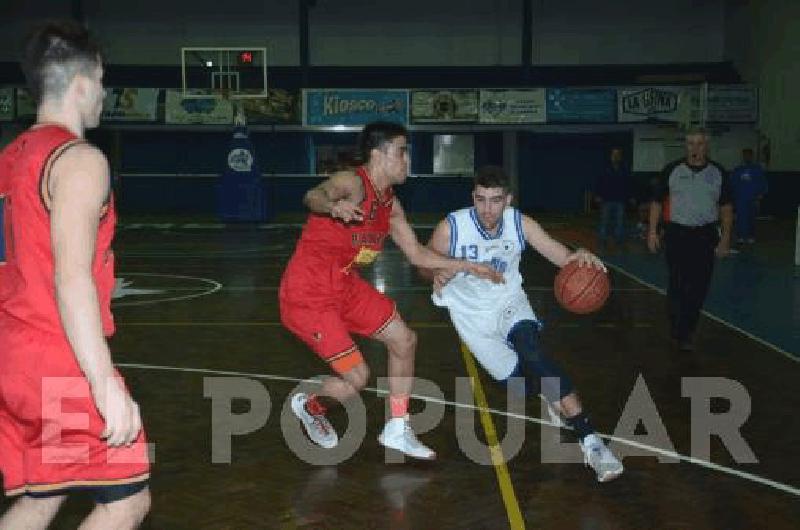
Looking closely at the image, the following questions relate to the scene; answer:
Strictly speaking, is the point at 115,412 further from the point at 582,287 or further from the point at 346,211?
the point at 582,287

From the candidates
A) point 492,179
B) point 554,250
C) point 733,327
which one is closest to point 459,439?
point 554,250

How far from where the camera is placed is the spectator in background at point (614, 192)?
65.1 ft

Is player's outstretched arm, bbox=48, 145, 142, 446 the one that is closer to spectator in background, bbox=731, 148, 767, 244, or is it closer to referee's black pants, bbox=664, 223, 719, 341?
referee's black pants, bbox=664, 223, 719, 341

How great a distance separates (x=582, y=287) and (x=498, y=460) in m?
1.31

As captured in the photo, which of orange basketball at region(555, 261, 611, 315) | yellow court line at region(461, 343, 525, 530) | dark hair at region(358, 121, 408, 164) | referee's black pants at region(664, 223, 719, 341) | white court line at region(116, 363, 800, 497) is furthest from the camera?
referee's black pants at region(664, 223, 719, 341)

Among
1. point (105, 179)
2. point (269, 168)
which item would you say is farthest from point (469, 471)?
point (269, 168)

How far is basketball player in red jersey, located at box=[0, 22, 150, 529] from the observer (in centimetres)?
259

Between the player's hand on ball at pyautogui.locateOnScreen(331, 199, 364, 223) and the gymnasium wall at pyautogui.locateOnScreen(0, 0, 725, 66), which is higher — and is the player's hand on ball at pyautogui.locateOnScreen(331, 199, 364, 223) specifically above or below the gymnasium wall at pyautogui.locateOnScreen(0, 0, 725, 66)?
below

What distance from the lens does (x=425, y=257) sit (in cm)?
594

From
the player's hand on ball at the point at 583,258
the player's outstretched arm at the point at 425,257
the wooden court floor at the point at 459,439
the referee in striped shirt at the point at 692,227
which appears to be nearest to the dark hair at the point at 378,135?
the player's outstretched arm at the point at 425,257

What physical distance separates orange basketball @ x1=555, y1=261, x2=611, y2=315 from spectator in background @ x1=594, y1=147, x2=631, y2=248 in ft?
45.4

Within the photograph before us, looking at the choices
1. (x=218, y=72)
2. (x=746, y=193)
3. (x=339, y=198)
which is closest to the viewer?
(x=339, y=198)

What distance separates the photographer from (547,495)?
17.2 feet

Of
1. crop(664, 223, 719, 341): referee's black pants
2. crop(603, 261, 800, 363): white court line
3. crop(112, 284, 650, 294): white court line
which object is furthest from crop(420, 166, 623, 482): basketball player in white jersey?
crop(112, 284, 650, 294): white court line
